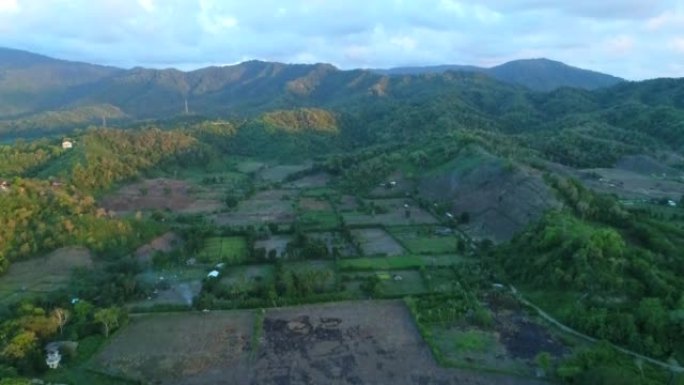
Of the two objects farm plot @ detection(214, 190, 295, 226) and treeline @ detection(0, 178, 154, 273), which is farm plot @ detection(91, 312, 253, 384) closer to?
treeline @ detection(0, 178, 154, 273)

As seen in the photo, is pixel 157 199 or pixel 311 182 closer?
pixel 157 199

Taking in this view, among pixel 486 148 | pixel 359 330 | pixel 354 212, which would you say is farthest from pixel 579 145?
pixel 359 330

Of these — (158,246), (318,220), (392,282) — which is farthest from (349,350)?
(318,220)

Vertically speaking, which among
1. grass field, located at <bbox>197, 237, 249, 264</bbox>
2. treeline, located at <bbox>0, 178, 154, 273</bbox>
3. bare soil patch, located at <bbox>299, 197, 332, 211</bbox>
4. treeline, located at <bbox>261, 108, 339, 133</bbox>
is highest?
treeline, located at <bbox>261, 108, 339, 133</bbox>

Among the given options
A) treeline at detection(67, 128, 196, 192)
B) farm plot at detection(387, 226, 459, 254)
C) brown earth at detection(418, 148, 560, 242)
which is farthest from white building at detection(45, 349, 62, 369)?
treeline at detection(67, 128, 196, 192)

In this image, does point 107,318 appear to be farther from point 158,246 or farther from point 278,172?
point 278,172

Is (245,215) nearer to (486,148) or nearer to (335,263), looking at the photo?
(335,263)
